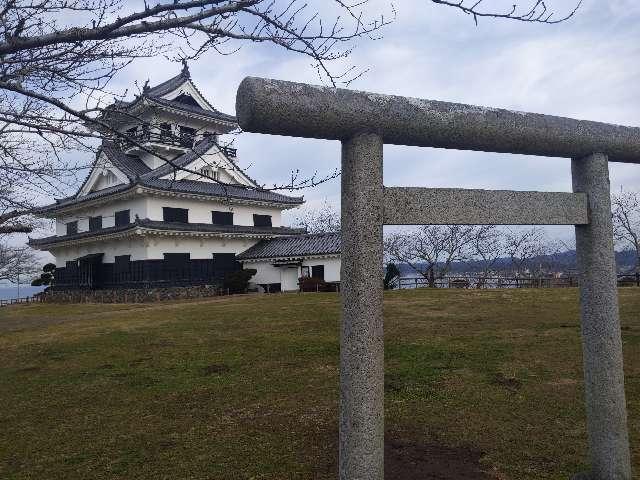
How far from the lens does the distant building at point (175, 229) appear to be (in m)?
25.7

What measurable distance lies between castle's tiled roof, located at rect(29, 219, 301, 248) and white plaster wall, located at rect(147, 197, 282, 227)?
0.72 m

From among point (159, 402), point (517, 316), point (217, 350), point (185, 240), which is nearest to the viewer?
point (159, 402)

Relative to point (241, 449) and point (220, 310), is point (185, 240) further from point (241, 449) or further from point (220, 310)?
point (241, 449)

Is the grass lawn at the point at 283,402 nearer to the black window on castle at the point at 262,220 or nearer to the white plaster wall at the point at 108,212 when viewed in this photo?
the white plaster wall at the point at 108,212

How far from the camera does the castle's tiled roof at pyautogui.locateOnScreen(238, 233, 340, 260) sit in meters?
26.3

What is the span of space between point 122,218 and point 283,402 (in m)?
23.8

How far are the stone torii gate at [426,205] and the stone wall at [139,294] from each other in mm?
23446

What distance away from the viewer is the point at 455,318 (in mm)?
12266

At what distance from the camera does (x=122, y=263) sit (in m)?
26.6

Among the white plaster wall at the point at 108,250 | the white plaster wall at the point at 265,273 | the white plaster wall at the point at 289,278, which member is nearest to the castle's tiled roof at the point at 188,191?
the white plaster wall at the point at 108,250

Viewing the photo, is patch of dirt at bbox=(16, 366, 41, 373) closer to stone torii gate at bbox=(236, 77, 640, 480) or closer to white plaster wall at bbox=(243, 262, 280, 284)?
stone torii gate at bbox=(236, 77, 640, 480)

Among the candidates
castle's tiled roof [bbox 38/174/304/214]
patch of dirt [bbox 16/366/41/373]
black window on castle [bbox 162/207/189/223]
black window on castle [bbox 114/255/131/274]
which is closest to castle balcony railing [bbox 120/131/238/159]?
patch of dirt [bbox 16/366/41/373]

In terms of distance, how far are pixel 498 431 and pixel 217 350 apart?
596 cm

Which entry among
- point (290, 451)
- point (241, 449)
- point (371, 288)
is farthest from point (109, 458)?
point (371, 288)
